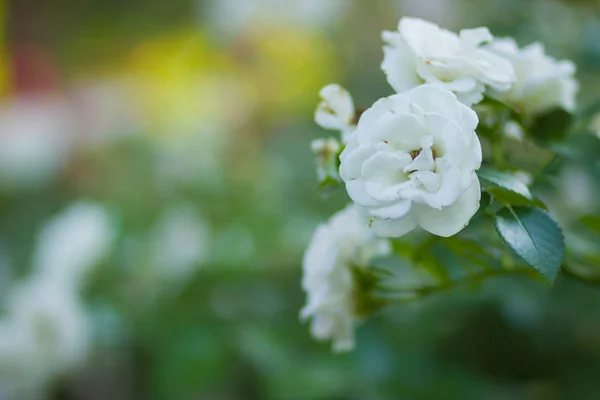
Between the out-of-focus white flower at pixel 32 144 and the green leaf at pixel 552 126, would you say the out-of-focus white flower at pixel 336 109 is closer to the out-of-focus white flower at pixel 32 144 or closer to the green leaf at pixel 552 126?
the green leaf at pixel 552 126

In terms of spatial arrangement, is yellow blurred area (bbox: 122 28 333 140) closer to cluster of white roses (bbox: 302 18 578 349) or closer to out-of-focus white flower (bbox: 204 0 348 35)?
out-of-focus white flower (bbox: 204 0 348 35)

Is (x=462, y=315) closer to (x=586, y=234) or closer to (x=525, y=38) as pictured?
(x=586, y=234)

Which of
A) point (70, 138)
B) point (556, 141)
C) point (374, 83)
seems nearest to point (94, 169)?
point (70, 138)

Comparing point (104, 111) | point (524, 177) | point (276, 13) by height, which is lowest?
point (104, 111)

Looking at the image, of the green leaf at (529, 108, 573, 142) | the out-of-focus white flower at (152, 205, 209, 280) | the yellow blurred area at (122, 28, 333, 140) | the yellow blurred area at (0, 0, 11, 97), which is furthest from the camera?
the yellow blurred area at (0, 0, 11, 97)

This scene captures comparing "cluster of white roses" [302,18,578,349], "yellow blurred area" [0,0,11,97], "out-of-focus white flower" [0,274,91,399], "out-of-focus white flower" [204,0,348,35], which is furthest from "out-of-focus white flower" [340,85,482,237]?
"yellow blurred area" [0,0,11,97]

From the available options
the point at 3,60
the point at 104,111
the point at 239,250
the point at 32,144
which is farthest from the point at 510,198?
the point at 3,60

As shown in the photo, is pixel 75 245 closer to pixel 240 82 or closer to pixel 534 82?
pixel 534 82
